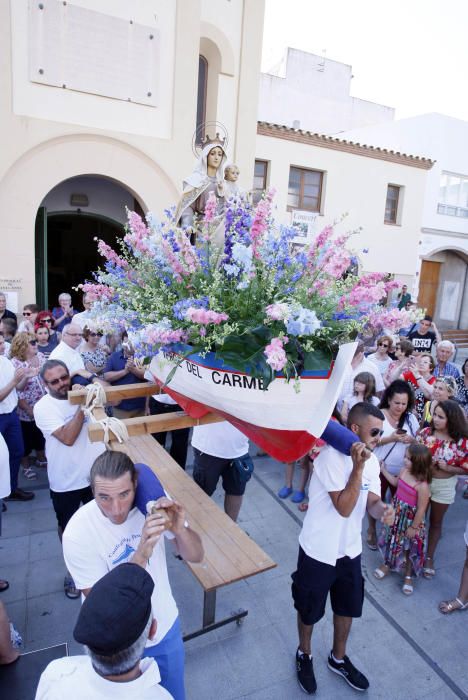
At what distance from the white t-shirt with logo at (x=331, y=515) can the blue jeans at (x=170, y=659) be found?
37.8 inches

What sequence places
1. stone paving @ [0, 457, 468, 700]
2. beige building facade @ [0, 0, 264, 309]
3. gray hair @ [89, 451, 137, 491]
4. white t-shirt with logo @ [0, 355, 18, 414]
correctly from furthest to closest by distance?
beige building facade @ [0, 0, 264, 309], white t-shirt with logo @ [0, 355, 18, 414], stone paving @ [0, 457, 468, 700], gray hair @ [89, 451, 137, 491]

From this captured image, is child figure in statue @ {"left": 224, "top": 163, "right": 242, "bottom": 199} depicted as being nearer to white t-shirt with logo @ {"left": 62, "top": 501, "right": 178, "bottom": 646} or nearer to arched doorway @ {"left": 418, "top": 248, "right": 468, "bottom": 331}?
white t-shirt with logo @ {"left": 62, "top": 501, "right": 178, "bottom": 646}

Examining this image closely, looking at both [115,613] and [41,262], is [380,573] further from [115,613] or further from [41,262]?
[41,262]

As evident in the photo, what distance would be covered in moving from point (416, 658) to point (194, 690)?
1.59 m

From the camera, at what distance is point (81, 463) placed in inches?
133

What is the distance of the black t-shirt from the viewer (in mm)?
7891

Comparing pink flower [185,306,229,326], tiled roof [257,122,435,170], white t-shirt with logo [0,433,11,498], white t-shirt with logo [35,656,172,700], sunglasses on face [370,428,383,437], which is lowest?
white t-shirt with logo [0,433,11,498]

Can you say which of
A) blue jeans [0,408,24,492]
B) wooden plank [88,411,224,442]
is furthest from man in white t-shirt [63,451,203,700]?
blue jeans [0,408,24,492]

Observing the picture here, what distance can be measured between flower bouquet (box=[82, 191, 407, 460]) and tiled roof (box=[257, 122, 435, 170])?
462 inches

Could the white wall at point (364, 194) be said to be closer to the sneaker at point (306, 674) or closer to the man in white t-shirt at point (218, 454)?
the man in white t-shirt at point (218, 454)

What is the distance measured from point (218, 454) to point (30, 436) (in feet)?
9.06

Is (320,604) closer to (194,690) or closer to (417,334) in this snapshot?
(194,690)

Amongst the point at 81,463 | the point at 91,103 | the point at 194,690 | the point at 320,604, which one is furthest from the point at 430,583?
the point at 91,103

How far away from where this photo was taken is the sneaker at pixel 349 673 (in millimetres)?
2963
